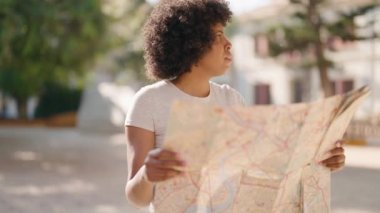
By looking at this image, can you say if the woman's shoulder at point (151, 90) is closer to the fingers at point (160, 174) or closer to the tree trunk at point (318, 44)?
the fingers at point (160, 174)

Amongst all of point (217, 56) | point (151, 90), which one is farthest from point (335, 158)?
point (151, 90)

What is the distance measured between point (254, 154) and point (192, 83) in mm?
366

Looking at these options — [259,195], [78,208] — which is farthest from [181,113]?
[78,208]

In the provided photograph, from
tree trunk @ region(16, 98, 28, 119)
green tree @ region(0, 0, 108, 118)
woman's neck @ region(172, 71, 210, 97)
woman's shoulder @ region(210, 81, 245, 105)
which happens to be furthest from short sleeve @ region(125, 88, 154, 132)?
tree trunk @ region(16, 98, 28, 119)

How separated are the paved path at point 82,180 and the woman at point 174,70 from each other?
427 centimetres

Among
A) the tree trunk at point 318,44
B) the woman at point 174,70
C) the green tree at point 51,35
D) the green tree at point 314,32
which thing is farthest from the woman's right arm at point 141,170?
the tree trunk at point 318,44

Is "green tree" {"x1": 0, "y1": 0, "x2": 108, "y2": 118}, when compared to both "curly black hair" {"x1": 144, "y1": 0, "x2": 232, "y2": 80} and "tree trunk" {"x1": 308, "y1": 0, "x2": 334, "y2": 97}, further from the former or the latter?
"curly black hair" {"x1": 144, "y1": 0, "x2": 232, "y2": 80}

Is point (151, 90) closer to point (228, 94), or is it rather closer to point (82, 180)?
point (228, 94)

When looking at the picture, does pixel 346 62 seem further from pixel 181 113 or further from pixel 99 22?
pixel 181 113

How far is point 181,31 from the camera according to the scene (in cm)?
152

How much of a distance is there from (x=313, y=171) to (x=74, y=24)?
9015 millimetres

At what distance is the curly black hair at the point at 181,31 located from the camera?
1.52 meters

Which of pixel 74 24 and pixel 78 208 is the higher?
pixel 74 24

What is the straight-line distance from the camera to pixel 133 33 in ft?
75.4
